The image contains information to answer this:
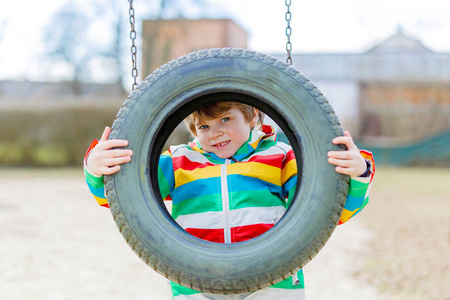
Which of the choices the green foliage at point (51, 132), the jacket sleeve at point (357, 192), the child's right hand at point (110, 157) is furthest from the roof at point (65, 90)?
the jacket sleeve at point (357, 192)

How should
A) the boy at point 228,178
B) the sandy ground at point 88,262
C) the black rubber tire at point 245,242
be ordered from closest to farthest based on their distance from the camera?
the black rubber tire at point 245,242, the boy at point 228,178, the sandy ground at point 88,262

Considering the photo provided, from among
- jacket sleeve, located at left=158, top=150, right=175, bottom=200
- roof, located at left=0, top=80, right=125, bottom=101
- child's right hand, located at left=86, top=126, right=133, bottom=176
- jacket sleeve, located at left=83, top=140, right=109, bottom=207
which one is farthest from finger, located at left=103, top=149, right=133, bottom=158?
roof, located at left=0, top=80, right=125, bottom=101

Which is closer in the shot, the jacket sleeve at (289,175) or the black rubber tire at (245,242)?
the black rubber tire at (245,242)

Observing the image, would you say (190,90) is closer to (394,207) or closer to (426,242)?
(426,242)

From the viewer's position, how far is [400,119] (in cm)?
1838

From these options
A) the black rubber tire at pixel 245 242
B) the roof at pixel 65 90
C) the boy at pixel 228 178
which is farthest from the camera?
the roof at pixel 65 90

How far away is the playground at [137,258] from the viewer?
14.0 feet

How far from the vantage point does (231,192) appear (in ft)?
6.37

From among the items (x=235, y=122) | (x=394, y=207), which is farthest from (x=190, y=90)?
(x=394, y=207)

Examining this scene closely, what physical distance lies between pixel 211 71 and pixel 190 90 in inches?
4.1

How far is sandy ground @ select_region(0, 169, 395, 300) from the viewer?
13.9 feet

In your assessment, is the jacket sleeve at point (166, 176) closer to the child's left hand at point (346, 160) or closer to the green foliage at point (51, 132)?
the child's left hand at point (346, 160)

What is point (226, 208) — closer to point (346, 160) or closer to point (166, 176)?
point (166, 176)

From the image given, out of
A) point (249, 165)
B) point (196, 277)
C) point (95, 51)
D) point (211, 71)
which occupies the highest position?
point (95, 51)
